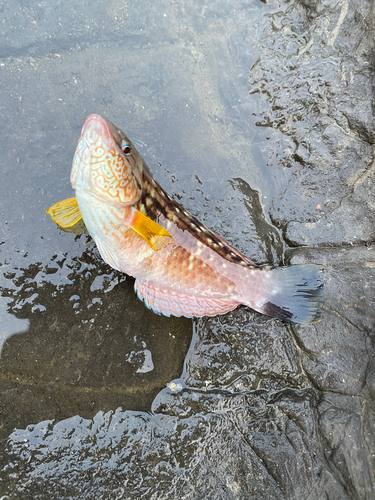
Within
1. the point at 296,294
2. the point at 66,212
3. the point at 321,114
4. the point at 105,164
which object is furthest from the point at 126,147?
the point at 321,114

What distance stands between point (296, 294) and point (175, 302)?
3.53 ft

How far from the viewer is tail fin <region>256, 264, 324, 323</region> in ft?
9.67

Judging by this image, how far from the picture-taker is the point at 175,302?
296 centimetres

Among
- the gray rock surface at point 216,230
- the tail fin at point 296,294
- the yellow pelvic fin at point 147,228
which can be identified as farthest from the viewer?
the tail fin at point 296,294

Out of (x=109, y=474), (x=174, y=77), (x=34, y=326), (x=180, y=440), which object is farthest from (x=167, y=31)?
(x=109, y=474)

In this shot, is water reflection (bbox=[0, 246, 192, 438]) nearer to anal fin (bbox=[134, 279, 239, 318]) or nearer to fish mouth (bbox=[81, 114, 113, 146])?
anal fin (bbox=[134, 279, 239, 318])

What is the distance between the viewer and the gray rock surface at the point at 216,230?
110 inches

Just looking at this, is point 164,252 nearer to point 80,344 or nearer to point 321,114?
point 80,344

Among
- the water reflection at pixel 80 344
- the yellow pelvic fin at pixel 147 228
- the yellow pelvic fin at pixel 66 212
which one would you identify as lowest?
the water reflection at pixel 80 344

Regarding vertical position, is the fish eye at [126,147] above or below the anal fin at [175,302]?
above

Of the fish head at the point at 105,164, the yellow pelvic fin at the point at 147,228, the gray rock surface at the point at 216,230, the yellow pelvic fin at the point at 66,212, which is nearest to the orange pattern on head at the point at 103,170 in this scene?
the fish head at the point at 105,164

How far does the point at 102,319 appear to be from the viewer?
3.06 m

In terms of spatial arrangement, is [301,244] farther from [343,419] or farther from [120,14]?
[120,14]

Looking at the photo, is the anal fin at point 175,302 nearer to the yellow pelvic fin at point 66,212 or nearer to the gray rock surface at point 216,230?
the gray rock surface at point 216,230
